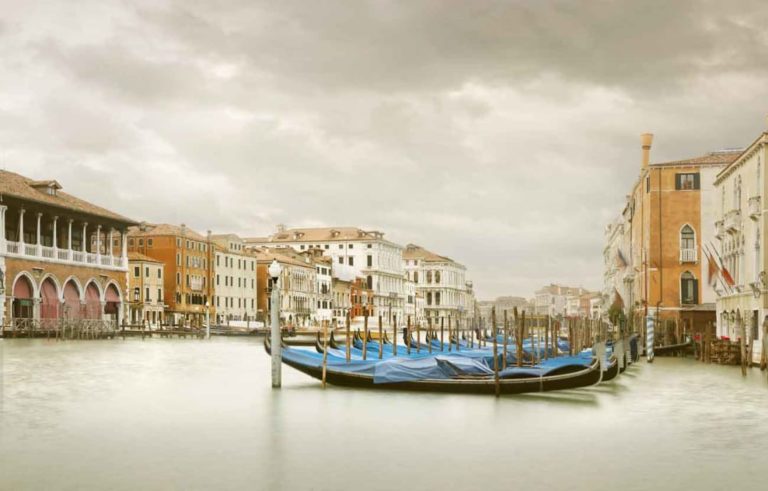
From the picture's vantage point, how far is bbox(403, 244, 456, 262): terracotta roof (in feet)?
374

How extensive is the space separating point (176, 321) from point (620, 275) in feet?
87.1

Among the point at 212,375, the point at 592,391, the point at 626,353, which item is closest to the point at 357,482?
the point at 592,391

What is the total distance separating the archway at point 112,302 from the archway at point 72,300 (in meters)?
2.24

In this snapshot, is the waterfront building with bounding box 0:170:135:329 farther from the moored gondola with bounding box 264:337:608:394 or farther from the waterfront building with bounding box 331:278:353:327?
the waterfront building with bounding box 331:278:353:327

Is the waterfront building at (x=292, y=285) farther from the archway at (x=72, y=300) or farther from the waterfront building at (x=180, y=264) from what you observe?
the archway at (x=72, y=300)

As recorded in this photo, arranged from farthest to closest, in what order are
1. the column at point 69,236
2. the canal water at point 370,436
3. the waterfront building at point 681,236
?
the column at point 69,236, the waterfront building at point 681,236, the canal water at point 370,436

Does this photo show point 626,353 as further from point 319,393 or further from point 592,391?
point 319,393

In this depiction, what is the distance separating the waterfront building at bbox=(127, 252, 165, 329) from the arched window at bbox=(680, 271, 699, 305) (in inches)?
1187

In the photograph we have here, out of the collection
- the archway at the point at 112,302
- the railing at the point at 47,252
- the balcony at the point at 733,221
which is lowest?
the archway at the point at 112,302

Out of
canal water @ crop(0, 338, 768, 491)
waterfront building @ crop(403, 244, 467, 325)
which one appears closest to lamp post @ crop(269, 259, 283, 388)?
canal water @ crop(0, 338, 768, 491)

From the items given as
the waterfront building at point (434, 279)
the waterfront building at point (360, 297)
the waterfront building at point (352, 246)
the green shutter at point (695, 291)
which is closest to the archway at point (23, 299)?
the green shutter at point (695, 291)

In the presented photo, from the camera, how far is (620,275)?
5734 cm

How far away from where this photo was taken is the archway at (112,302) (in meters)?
42.5

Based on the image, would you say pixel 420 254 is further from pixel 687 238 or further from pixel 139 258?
pixel 687 238
